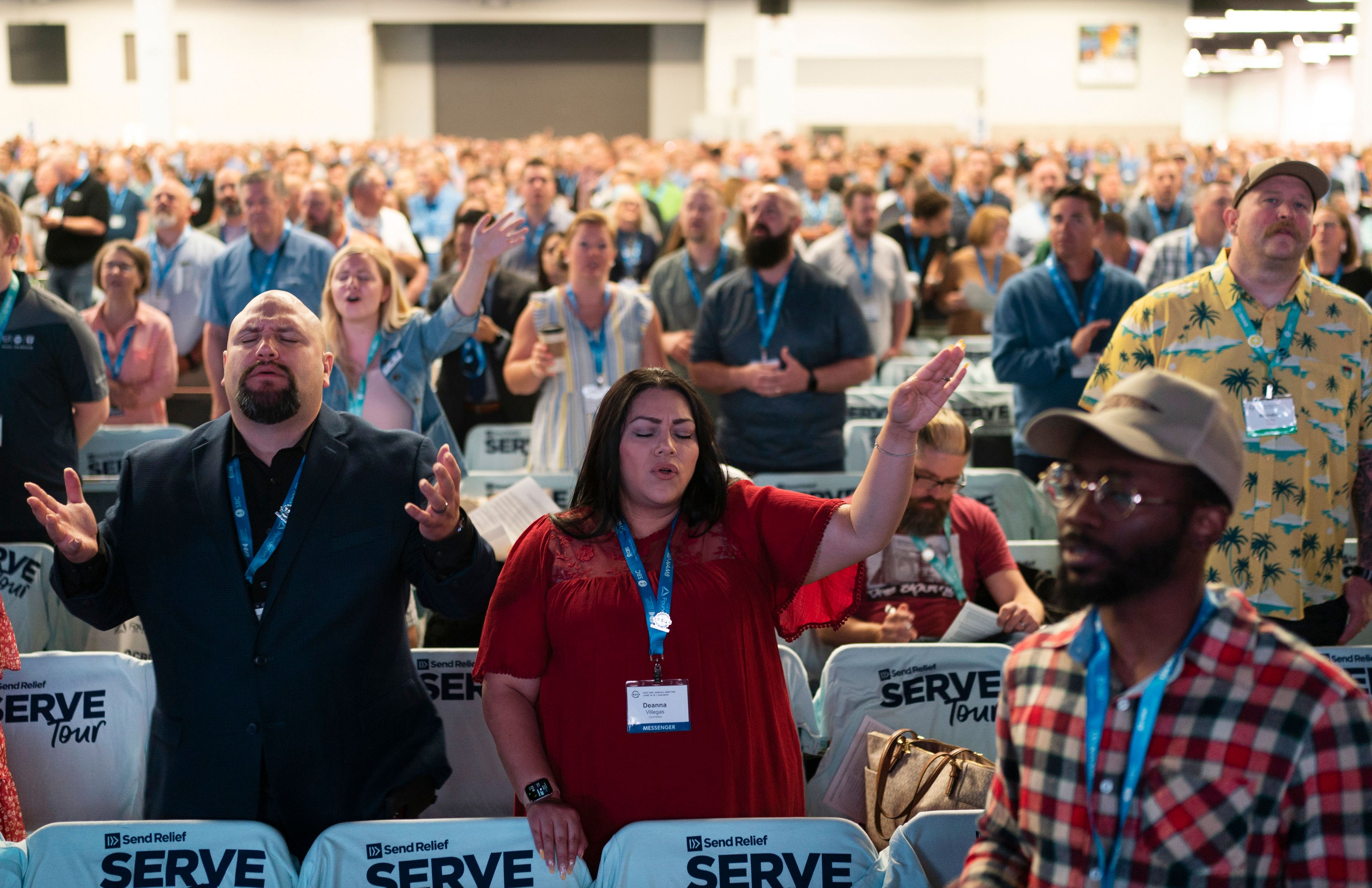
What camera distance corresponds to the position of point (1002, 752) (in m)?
1.78

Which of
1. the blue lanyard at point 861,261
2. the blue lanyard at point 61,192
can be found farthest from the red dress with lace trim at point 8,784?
the blue lanyard at point 61,192

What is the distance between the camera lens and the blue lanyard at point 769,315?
15.9 feet

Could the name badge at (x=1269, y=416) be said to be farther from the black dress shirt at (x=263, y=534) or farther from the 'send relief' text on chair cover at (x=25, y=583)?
the 'send relief' text on chair cover at (x=25, y=583)

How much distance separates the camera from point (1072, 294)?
484 centimetres

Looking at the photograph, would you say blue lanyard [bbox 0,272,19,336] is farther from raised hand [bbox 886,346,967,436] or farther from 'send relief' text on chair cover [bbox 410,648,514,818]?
raised hand [bbox 886,346,967,436]

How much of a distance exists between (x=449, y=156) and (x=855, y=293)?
51.4 feet

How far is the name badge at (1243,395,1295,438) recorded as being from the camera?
3041 mm

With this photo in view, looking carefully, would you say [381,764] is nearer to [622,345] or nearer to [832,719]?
[832,719]

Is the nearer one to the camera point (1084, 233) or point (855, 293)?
point (1084, 233)

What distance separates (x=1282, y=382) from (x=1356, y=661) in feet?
2.46

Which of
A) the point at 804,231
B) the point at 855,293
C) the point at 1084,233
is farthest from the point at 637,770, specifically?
the point at 804,231

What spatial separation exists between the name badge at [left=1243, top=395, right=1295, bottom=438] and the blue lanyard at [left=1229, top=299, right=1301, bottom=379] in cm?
7

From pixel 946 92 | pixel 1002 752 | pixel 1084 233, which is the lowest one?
pixel 1002 752

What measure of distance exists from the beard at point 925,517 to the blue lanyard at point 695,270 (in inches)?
99.3
